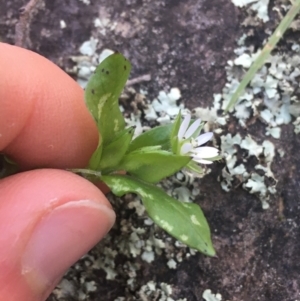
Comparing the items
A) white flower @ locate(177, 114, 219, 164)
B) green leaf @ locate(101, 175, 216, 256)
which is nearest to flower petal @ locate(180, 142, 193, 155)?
white flower @ locate(177, 114, 219, 164)

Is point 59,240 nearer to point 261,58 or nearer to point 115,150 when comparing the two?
point 115,150

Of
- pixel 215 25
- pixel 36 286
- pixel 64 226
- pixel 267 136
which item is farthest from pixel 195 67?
pixel 36 286

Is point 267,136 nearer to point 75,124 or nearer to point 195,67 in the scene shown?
point 195,67

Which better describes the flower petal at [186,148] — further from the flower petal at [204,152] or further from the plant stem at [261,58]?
the plant stem at [261,58]

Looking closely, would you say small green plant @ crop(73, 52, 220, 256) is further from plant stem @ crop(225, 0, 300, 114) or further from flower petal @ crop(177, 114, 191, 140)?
plant stem @ crop(225, 0, 300, 114)

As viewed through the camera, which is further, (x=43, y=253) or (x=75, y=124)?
(x=75, y=124)

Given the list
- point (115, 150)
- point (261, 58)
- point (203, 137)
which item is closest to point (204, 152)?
point (203, 137)
